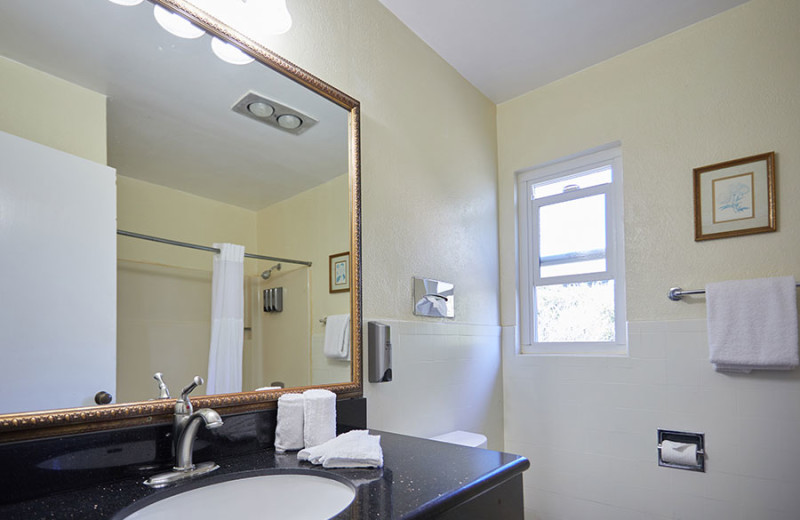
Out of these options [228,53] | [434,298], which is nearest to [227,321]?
[228,53]

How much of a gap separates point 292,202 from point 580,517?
6.33 ft

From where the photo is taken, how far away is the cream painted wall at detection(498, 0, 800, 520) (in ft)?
6.14

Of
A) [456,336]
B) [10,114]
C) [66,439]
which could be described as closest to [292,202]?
[10,114]

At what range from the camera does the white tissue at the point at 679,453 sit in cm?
195

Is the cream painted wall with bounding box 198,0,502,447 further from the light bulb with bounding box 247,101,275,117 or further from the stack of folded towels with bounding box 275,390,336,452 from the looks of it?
the stack of folded towels with bounding box 275,390,336,452

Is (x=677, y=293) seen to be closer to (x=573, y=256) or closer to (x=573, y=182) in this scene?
(x=573, y=256)

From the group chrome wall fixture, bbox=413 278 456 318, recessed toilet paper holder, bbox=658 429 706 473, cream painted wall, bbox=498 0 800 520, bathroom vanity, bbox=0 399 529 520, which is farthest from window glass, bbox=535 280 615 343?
bathroom vanity, bbox=0 399 529 520

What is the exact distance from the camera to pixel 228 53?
4.45 ft

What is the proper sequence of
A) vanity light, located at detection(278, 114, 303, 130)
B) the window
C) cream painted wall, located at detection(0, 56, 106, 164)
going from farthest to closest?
1. the window
2. vanity light, located at detection(278, 114, 303, 130)
3. cream painted wall, located at detection(0, 56, 106, 164)

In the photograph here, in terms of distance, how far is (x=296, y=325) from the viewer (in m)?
1.47

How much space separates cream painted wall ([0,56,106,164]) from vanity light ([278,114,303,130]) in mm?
509

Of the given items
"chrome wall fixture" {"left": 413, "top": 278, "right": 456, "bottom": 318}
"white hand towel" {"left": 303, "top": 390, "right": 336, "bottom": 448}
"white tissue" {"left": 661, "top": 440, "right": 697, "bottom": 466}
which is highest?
"chrome wall fixture" {"left": 413, "top": 278, "right": 456, "bottom": 318}

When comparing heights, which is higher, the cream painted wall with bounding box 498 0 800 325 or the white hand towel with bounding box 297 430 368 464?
the cream painted wall with bounding box 498 0 800 325

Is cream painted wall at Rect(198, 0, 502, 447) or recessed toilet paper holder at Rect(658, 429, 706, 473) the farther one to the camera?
recessed toilet paper holder at Rect(658, 429, 706, 473)
